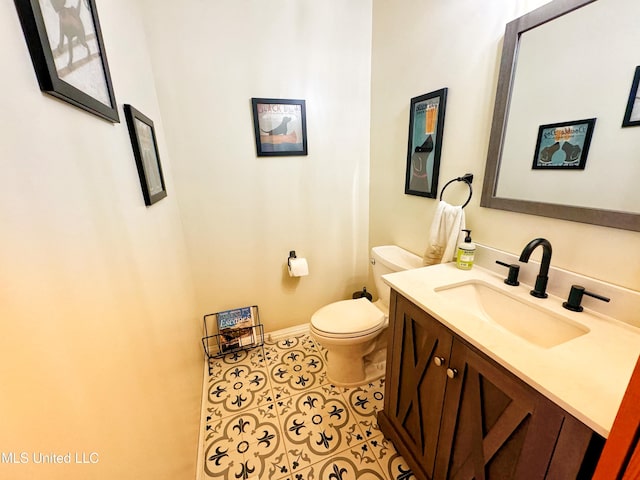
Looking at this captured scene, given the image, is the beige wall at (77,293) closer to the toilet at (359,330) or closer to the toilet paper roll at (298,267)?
the toilet at (359,330)

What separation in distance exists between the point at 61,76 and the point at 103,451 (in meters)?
0.75

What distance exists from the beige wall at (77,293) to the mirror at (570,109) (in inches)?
56.8

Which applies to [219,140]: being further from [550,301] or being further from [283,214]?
[550,301]

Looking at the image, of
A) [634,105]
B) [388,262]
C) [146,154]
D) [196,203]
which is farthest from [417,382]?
[196,203]

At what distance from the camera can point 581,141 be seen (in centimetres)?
88

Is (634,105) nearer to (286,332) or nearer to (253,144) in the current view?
(253,144)

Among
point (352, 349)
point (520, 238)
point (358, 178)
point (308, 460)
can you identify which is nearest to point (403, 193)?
point (358, 178)

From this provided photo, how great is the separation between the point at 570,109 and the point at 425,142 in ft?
2.14

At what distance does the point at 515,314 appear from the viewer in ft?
3.30

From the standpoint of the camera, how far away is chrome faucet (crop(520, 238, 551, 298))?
0.88 metres

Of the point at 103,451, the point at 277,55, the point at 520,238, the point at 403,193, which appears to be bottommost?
the point at 103,451

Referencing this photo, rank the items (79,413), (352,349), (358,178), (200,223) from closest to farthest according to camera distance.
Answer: (79,413) < (352,349) < (200,223) < (358,178)

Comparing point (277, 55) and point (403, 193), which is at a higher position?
point (277, 55)

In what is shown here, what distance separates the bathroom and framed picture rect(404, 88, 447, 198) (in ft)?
0.19
